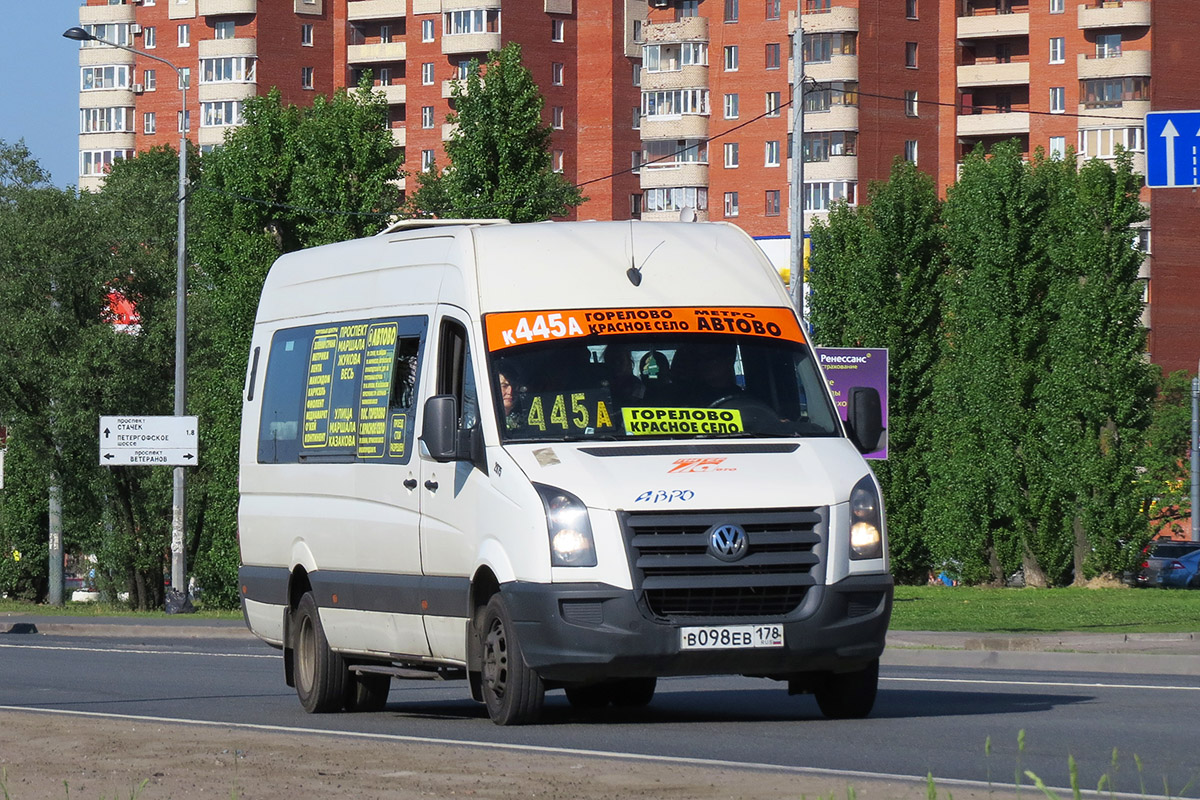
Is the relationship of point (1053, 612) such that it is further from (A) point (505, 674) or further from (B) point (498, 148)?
(B) point (498, 148)

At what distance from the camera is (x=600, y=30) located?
372 ft

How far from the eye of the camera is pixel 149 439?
146 ft

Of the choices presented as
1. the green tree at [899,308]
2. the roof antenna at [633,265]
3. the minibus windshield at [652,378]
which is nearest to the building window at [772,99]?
the green tree at [899,308]

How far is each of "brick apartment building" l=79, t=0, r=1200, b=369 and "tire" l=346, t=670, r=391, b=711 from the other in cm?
7594

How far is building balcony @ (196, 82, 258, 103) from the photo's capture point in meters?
123

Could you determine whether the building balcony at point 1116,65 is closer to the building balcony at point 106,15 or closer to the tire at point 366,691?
the building balcony at point 106,15

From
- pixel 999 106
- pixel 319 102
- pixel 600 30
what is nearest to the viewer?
pixel 319 102

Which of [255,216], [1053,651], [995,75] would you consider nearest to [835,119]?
[995,75]

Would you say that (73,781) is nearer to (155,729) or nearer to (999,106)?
(155,729)

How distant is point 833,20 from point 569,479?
293 ft

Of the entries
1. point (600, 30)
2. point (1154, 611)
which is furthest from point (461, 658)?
point (600, 30)

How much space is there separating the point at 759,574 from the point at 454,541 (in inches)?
73.7

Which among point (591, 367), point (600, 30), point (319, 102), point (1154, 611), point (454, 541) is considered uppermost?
point (600, 30)

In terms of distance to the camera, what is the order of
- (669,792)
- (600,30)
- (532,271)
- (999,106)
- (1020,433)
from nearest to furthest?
(669,792), (532,271), (1020,433), (999,106), (600,30)
